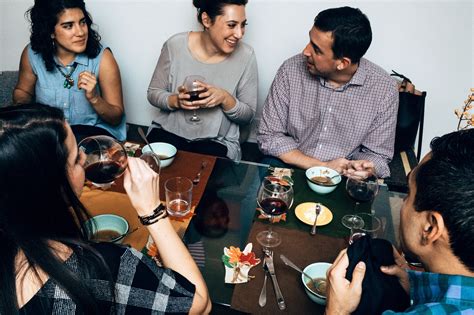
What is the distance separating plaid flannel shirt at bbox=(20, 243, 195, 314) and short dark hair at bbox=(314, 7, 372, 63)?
1.36m

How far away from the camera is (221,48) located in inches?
87.0

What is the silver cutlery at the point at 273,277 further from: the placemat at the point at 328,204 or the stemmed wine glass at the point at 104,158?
the stemmed wine glass at the point at 104,158

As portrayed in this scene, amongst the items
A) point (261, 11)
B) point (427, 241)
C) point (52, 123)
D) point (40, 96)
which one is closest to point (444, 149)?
point (427, 241)

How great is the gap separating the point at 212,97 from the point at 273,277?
1.12 m

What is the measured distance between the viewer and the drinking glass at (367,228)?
135cm

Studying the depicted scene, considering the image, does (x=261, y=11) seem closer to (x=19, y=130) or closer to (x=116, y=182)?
(x=116, y=182)

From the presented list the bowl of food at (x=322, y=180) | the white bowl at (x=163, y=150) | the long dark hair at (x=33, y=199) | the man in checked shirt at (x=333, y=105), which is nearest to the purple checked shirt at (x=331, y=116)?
the man in checked shirt at (x=333, y=105)

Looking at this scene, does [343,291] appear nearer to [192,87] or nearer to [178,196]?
[178,196]

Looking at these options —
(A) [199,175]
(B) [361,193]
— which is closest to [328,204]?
(B) [361,193]

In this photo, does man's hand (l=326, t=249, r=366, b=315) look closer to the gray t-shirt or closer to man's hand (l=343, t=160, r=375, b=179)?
man's hand (l=343, t=160, r=375, b=179)

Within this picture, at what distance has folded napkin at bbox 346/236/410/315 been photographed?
109cm

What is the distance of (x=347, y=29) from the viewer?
6.31ft

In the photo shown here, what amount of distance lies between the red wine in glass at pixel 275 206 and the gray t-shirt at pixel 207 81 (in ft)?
3.13

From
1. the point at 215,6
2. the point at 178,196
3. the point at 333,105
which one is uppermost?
the point at 215,6
